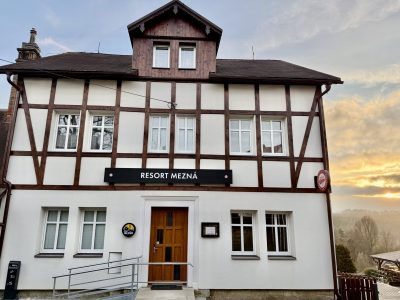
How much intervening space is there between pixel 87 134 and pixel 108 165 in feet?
4.91

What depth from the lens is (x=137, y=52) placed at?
37.0ft

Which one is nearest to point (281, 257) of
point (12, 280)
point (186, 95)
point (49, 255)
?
point (186, 95)

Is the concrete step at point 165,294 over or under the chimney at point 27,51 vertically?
under

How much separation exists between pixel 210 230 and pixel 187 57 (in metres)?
6.65

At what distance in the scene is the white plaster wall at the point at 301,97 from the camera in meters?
11.0

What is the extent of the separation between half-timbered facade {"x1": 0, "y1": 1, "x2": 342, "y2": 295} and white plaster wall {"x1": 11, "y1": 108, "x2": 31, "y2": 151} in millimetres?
38

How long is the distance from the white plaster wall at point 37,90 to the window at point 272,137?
808 centimetres

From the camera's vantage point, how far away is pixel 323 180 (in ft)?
32.2

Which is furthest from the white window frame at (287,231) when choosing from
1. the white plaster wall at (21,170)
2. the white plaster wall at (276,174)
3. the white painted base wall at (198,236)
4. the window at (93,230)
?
the white plaster wall at (21,170)

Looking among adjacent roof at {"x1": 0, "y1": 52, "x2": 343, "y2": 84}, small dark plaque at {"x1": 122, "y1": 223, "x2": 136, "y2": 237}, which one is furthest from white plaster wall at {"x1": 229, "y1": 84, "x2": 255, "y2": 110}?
small dark plaque at {"x1": 122, "y1": 223, "x2": 136, "y2": 237}

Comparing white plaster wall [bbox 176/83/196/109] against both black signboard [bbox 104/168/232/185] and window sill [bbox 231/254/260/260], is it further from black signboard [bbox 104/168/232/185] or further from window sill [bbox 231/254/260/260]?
window sill [bbox 231/254/260/260]

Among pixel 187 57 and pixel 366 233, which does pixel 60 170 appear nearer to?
pixel 187 57

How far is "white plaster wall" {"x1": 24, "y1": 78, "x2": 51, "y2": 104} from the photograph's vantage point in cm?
1056

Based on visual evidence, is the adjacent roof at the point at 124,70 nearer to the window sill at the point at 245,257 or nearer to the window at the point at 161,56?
the window at the point at 161,56
